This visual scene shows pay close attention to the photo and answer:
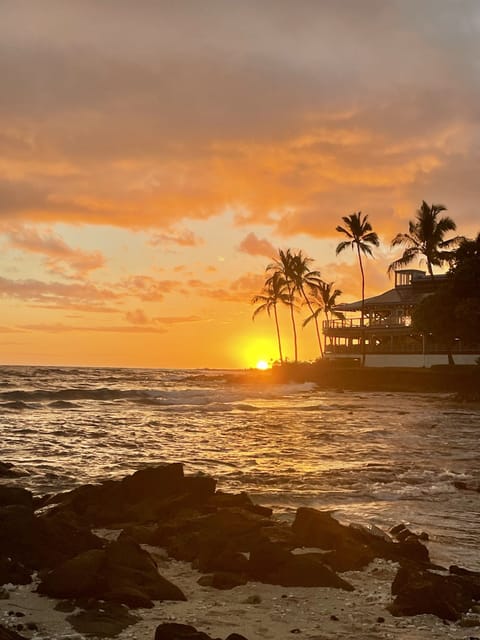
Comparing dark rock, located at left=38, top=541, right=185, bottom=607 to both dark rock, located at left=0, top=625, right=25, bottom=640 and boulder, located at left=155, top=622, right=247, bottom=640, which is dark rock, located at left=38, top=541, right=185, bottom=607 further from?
dark rock, located at left=0, top=625, right=25, bottom=640

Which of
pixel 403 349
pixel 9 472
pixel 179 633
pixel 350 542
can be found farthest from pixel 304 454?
pixel 403 349

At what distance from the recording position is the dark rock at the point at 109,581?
6.69 m

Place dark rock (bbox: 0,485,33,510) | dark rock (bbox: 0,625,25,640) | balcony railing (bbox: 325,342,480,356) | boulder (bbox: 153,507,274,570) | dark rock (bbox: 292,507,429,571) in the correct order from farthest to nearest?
balcony railing (bbox: 325,342,480,356), dark rock (bbox: 0,485,33,510), boulder (bbox: 153,507,274,570), dark rock (bbox: 292,507,429,571), dark rock (bbox: 0,625,25,640)

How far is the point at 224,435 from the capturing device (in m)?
24.6

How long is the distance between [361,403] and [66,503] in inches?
1262

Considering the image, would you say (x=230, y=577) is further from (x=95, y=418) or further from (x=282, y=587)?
(x=95, y=418)

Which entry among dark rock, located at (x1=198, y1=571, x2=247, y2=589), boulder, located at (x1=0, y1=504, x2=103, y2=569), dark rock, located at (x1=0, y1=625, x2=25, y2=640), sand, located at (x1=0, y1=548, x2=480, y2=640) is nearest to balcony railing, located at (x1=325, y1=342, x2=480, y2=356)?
boulder, located at (x1=0, y1=504, x2=103, y2=569)

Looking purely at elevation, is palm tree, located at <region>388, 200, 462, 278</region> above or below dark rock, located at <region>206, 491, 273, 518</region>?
above

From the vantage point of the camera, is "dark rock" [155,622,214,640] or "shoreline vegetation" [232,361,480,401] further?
"shoreline vegetation" [232,361,480,401]

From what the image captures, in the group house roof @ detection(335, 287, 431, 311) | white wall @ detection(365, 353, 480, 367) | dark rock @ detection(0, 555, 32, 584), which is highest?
house roof @ detection(335, 287, 431, 311)

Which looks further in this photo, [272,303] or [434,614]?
[272,303]

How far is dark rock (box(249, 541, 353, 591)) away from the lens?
7277 mm

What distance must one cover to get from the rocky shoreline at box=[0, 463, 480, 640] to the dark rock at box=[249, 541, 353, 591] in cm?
1

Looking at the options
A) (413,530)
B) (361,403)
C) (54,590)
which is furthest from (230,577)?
(361,403)
